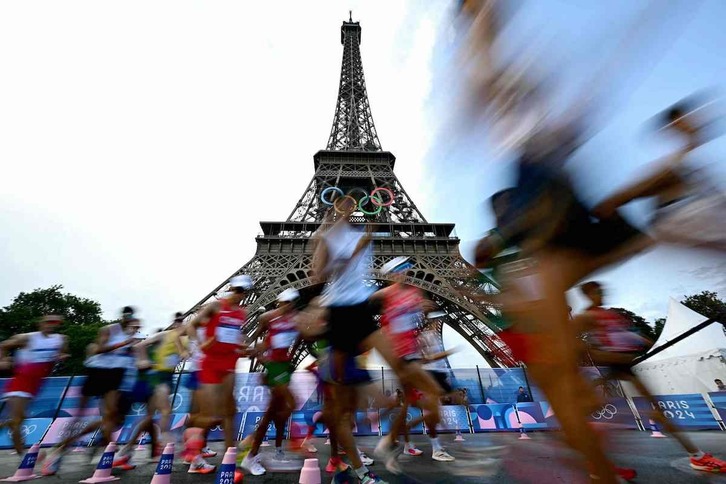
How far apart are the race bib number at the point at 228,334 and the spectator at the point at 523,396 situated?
363 inches

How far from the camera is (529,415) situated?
8.88m

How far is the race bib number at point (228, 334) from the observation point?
3.21 metres

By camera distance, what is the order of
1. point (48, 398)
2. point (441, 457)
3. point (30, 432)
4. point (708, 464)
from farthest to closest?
point (48, 398), point (30, 432), point (441, 457), point (708, 464)

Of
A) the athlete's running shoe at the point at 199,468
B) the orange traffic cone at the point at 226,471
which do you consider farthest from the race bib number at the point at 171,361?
the orange traffic cone at the point at 226,471

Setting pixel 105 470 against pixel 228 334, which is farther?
pixel 228 334

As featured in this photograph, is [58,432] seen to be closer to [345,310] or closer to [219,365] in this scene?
[219,365]

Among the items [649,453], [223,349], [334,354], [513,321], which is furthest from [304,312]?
[649,453]

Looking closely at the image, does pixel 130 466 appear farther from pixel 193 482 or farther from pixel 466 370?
pixel 466 370

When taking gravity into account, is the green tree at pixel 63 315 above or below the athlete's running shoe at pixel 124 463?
above

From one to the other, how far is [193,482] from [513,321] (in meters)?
3.49

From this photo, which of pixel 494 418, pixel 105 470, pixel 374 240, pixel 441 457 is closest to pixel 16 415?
pixel 105 470

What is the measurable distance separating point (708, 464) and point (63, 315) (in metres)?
46.9

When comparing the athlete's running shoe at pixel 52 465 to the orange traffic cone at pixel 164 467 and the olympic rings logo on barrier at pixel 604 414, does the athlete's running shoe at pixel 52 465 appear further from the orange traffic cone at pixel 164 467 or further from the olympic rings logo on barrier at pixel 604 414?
the olympic rings logo on barrier at pixel 604 414

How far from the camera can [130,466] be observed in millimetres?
3770
